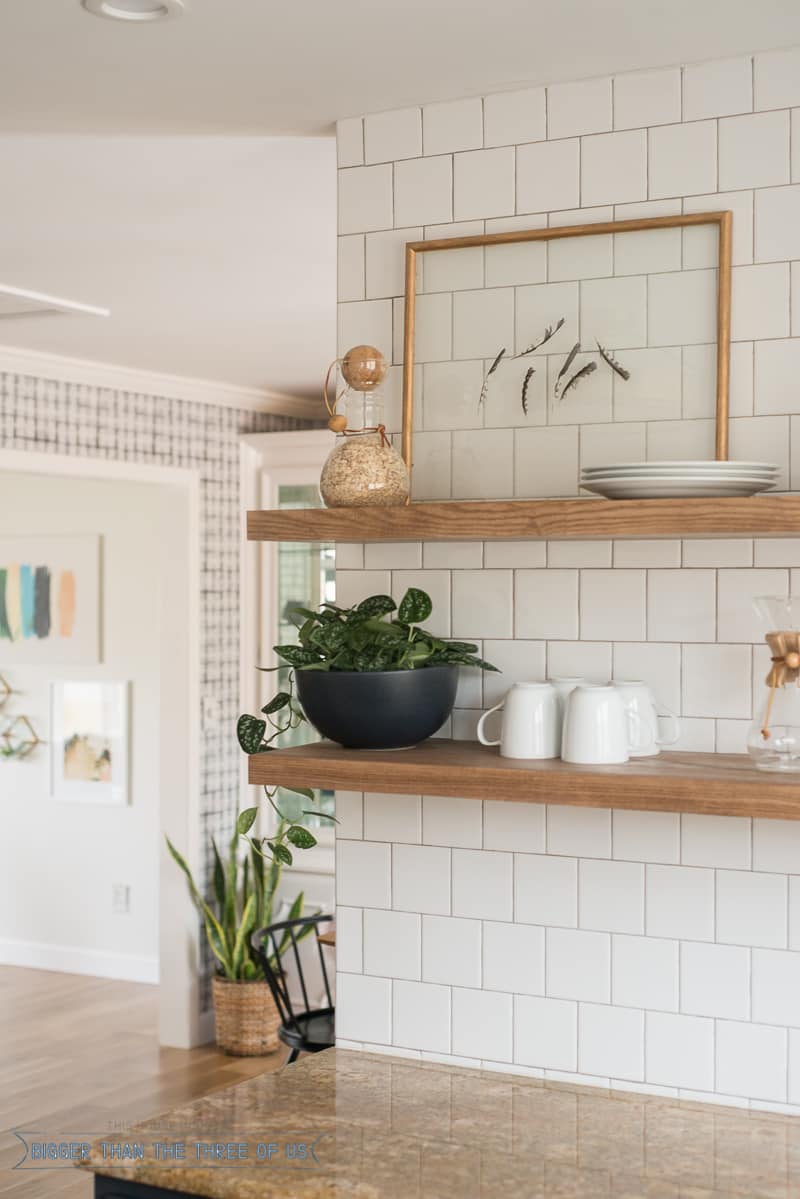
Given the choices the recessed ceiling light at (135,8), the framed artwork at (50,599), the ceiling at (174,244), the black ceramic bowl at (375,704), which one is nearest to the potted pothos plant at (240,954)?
the framed artwork at (50,599)

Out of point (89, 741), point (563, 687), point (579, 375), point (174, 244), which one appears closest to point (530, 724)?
point (563, 687)

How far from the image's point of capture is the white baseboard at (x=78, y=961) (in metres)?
6.59

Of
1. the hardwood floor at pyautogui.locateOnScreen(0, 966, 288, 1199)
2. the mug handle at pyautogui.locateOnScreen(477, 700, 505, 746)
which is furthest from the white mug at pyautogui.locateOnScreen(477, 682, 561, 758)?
the hardwood floor at pyautogui.locateOnScreen(0, 966, 288, 1199)

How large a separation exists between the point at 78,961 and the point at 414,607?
202 inches

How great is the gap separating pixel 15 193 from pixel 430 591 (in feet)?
4.56

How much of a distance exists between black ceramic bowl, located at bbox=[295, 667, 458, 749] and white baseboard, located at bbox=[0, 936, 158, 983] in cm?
477

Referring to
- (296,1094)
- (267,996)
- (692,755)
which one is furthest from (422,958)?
(267,996)

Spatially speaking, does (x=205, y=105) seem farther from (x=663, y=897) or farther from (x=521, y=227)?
(x=663, y=897)

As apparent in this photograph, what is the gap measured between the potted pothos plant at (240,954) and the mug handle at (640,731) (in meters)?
3.46

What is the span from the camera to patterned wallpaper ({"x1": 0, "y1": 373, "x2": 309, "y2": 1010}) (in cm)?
529

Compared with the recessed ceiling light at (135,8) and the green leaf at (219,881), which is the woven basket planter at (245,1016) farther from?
the recessed ceiling light at (135,8)

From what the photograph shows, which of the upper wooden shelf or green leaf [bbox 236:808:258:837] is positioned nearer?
the upper wooden shelf

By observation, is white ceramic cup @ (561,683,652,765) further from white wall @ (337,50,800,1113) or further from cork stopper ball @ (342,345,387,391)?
cork stopper ball @ (342,345,387,391)

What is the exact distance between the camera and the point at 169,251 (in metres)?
3.50
